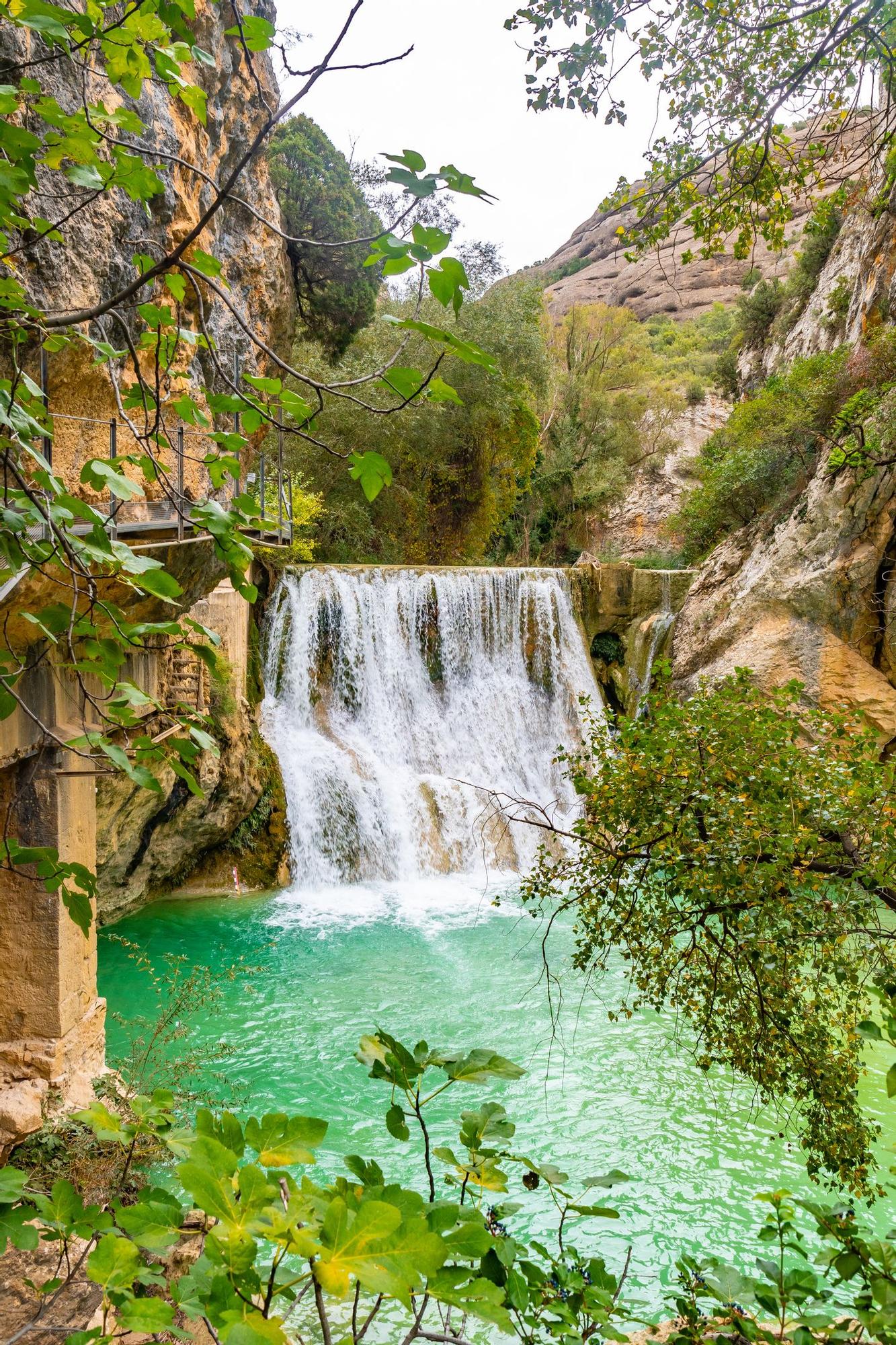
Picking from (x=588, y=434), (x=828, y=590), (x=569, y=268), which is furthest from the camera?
(x=569, y=268)

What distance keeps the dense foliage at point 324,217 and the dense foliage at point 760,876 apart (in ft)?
43.1

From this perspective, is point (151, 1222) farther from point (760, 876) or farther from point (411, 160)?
point (760, 876)

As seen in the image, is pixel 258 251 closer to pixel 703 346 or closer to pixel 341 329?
pixel 341 329

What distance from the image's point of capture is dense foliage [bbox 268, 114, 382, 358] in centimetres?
1423

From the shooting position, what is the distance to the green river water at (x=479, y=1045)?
4898 millimetres

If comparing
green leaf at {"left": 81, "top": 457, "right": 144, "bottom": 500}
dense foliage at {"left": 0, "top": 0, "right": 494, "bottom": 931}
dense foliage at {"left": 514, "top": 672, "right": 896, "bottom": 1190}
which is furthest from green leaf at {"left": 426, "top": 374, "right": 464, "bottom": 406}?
dense foliage at {"left": 514, "top": 672, "right": 896, "bottom": 1190}

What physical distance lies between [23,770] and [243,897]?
5878mm

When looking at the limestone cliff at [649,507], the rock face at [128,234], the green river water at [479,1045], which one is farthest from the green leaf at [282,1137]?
the limestone cliff at [649,507]

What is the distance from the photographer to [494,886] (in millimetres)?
10820

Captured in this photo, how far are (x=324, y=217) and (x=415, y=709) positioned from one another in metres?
9.60

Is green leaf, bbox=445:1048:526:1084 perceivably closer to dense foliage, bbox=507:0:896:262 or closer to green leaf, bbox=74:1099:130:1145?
green leaf, bbox=74:1099:130:1145

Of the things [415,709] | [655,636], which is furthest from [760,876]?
[655,636]

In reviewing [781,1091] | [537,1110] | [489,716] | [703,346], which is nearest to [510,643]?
[489,716]

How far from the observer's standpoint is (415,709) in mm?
12805
